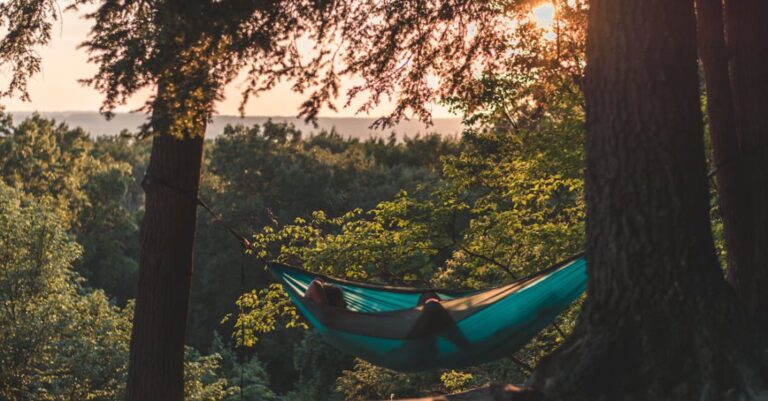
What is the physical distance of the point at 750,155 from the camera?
423 centimetres

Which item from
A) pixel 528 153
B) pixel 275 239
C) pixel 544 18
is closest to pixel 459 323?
pixel 528 153

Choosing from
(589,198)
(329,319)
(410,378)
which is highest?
(589,198)

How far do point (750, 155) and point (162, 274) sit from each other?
289 centimetres

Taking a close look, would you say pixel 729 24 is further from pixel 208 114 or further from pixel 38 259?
pixel 38 259

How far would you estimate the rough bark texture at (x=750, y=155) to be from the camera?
4168 mm

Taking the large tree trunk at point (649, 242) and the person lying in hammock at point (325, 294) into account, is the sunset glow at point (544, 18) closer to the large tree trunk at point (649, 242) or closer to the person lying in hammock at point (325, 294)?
the person lying in hammock at point (325, 294)

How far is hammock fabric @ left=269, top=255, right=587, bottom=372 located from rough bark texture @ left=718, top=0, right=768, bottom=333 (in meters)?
0.73

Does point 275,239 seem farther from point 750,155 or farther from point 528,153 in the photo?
point 750,155

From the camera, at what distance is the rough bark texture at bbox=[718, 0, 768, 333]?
4.17 m

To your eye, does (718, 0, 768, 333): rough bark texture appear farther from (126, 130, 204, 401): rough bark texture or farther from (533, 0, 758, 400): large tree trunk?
(126, 130, 204, 401): rough bark texture

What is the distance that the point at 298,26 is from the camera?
15.6ft

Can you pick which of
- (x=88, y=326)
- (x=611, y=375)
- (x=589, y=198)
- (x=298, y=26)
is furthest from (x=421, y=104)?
(x=88, y=326)

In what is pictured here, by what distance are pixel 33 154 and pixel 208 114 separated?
24849mm

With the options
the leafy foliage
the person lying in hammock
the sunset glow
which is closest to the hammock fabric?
the person lying in hammock
